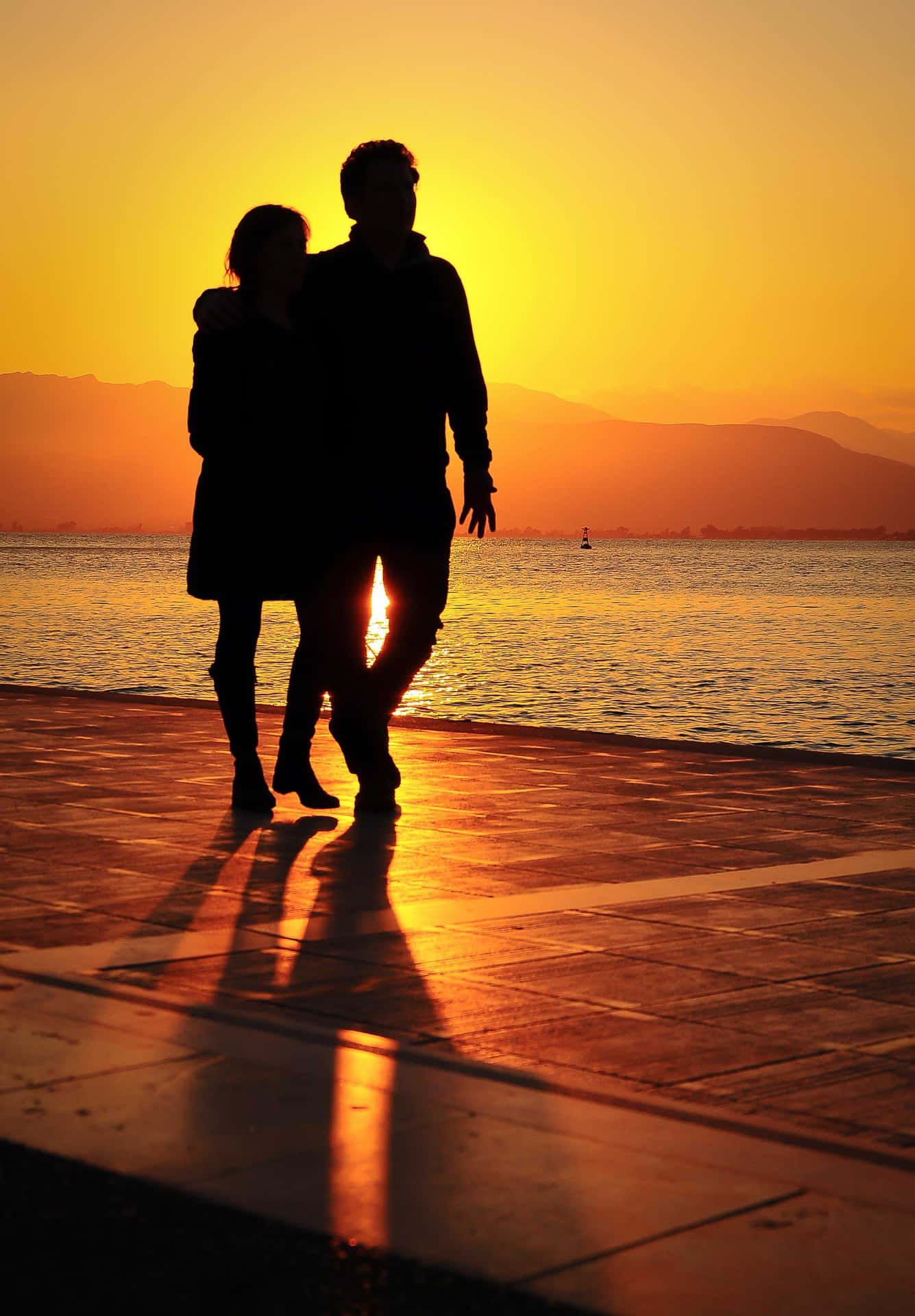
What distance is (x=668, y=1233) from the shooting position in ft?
7.89

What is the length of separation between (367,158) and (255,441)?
1.09 metres

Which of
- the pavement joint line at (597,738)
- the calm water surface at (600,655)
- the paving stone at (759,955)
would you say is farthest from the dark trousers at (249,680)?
the calm water surface at (600,655)

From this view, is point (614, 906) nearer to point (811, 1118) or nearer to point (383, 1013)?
point (383, 1013)

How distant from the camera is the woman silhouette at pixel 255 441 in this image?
617cm

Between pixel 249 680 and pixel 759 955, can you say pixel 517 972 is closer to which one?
pixel 759 955

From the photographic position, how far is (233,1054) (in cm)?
320

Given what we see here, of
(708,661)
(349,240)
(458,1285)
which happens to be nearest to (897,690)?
(708,661)

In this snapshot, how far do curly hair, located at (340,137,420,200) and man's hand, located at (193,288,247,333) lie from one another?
625 millimetres

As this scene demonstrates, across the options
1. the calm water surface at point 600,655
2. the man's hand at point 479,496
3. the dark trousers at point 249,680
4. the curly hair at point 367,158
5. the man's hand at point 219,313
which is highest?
the curly hair at point 367,158

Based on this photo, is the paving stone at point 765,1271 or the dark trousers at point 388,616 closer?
the paving stone at point 765,1271

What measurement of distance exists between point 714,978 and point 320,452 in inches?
115

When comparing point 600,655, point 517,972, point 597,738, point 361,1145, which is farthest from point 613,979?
point 600,655

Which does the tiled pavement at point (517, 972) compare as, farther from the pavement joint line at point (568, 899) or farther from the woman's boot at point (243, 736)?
the woman's boot at point (243, 736)

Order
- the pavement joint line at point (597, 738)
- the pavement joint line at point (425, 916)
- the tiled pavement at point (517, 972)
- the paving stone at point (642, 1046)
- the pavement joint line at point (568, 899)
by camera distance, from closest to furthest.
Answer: the tiled pavement at point (517, 972) → the paving stone at point (642, 1046) → the pavement joint line at point (425, 916) → the pavement joint line at point (568, 899) → the pavement joint line at point (597, 738)
